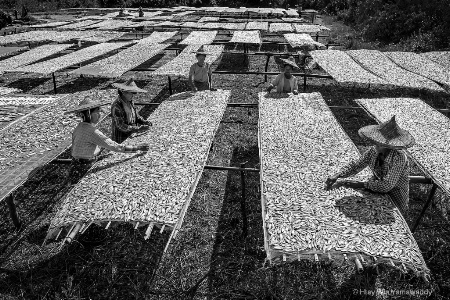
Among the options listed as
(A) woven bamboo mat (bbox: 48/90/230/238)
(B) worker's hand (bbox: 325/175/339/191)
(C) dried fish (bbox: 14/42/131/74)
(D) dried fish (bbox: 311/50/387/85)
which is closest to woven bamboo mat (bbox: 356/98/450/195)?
(D) dried fish (bbox: 311/50/387/85)

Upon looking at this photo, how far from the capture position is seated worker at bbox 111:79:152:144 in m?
5.30

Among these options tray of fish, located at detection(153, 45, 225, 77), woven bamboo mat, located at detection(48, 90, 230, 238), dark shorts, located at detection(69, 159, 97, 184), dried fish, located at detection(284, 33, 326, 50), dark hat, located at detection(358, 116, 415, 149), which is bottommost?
dark shorts, located at detection(69, 159, 97, 184)

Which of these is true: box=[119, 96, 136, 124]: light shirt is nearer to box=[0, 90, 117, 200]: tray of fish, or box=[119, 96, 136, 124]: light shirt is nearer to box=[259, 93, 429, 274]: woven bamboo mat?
box=[0, 90, 117, 200]: tray of fish

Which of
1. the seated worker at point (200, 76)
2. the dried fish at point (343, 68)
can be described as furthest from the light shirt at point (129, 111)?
the dried fish at point (343, 68)

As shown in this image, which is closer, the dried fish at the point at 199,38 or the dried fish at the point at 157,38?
the dried fish at the point at 199,38

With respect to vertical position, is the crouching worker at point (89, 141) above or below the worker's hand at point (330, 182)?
above

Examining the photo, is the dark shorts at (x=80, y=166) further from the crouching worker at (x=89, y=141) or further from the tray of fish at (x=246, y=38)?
the tray of fish at (x=246, y=38)

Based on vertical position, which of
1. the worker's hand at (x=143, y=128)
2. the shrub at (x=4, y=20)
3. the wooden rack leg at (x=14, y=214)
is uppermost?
the shrub at (x=4, y=20)

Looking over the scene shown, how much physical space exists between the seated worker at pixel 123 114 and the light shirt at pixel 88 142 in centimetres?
66

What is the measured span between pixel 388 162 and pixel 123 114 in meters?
3.86

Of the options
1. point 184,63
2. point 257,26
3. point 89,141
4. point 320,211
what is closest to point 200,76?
point 184,63

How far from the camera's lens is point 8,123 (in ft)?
20.3

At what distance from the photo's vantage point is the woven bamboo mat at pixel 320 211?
3119mm

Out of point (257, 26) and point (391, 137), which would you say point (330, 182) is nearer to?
point (391, 137)
